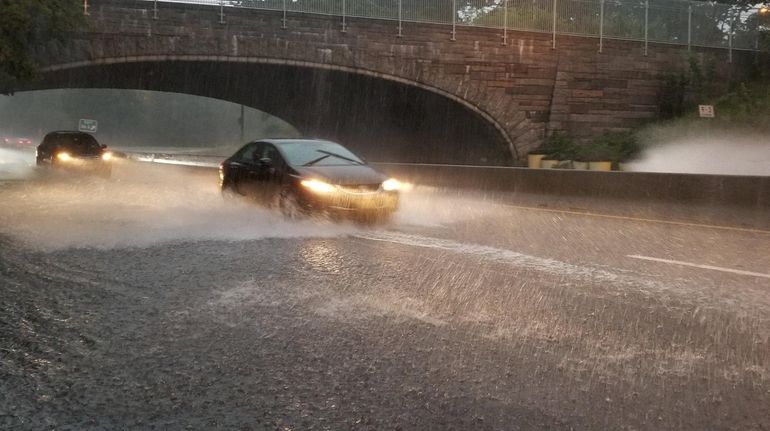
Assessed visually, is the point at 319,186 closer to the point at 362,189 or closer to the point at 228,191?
the point at 362,189

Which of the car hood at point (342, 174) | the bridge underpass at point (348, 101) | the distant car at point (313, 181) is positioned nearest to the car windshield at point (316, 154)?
the distant car at point (313, 181)

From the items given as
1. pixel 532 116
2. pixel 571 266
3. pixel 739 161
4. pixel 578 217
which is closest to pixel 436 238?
pixel 571 266

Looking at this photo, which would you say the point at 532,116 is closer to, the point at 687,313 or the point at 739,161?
the point at 739,161

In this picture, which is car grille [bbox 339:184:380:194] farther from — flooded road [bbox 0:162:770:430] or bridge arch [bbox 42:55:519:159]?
bridge arch [bbox 42:55:519:159]

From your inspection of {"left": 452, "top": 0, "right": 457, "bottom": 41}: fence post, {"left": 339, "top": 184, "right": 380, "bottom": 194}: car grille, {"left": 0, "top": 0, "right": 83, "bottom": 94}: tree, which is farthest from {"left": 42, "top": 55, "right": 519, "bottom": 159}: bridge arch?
{"left": 339, "top": 184, "right": 380, "bottom": 194}: car grille

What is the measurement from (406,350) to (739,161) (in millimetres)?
28709

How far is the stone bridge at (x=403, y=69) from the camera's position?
84.5ft

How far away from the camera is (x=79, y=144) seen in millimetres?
24078

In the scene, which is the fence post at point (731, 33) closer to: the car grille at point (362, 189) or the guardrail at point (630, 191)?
the guardrail at point (630, 191)

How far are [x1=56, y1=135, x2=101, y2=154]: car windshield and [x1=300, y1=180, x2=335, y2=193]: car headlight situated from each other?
1492 centimetres

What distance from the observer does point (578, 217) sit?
46.6ft

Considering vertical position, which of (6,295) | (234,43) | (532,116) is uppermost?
(234,43)

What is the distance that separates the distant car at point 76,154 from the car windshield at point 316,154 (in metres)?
12.6

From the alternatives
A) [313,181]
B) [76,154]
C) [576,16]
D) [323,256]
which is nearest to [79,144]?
[76,154]
